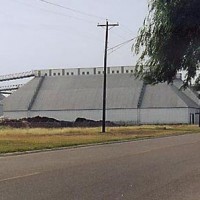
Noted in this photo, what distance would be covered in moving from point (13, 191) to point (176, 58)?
16.1ft

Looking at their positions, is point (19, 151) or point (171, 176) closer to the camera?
point (171, 176)

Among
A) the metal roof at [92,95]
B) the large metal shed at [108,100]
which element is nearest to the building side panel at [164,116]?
the large metal shed at [108,100]

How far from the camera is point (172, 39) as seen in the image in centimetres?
1273

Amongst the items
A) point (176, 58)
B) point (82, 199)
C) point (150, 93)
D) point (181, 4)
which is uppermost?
point (150, 93)

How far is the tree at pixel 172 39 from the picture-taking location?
11.9 meters

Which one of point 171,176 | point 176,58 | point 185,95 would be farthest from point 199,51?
point 185,95

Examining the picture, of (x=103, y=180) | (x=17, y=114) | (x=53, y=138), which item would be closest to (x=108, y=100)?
(x=17, y=114)

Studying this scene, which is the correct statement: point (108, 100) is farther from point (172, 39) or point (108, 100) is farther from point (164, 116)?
point (172, 39)

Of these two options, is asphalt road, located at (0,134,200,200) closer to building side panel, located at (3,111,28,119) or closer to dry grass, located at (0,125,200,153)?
dry grass, located at (0,125,200,153)

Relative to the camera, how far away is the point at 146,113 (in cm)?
11400

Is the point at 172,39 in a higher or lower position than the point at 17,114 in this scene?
lower

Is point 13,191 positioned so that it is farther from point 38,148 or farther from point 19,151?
point 38,148

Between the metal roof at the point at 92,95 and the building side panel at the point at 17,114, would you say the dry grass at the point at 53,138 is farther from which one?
the building side panel at the point at 17,114

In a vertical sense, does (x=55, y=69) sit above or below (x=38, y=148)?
above
